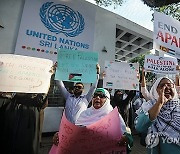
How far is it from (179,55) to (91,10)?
3392mm

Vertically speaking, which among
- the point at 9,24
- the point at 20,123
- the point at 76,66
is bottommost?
the point at 20,123

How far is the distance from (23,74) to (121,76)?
171 centimetres

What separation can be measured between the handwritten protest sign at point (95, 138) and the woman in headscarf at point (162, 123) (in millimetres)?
255

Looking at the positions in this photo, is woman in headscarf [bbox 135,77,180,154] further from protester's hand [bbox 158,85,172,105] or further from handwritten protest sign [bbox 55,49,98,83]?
handwritten protest sign [bbox 55,49,98,83]

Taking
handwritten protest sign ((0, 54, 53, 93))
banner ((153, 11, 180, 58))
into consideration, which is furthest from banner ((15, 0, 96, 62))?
banner ((153, 11, 180, 58))

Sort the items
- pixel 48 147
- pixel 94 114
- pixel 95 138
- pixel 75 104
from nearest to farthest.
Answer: pixel 95 138
pixel 94 114
pixel 75 104
pixel 48 147

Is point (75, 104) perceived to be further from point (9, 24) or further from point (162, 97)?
point (9, 24)

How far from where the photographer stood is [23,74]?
2.06 m

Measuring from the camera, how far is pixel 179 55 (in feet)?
10.6

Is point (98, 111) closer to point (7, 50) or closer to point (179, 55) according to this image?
point (179, 55)

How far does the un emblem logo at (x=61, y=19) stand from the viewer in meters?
4.83

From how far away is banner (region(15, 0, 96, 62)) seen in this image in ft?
14.9

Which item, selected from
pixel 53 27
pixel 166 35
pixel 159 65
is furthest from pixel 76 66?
pixel 53 27

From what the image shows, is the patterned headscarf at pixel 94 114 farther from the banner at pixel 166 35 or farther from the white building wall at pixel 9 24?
the white building wall at pixel 9 24
